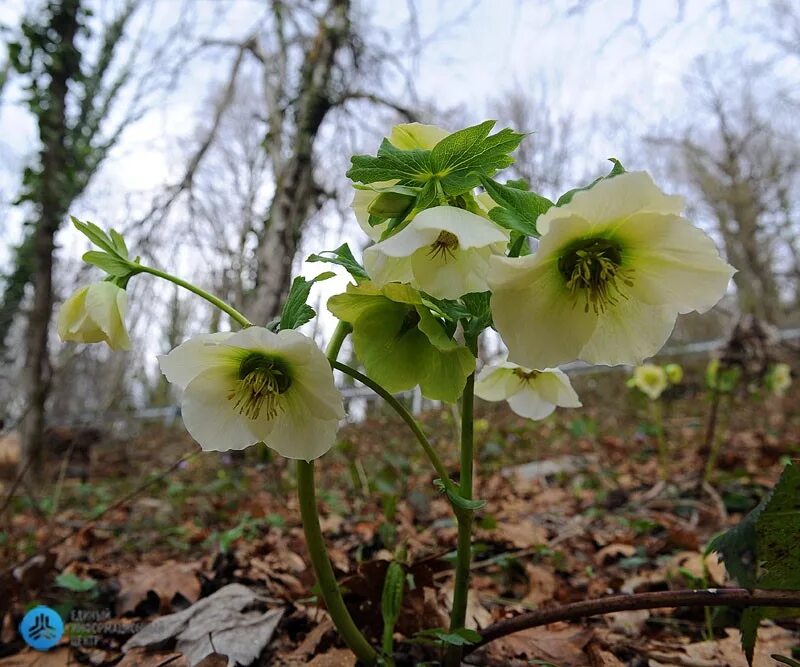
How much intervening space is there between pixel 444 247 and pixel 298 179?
11.3 ft

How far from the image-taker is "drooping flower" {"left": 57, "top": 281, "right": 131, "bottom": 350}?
79 cm

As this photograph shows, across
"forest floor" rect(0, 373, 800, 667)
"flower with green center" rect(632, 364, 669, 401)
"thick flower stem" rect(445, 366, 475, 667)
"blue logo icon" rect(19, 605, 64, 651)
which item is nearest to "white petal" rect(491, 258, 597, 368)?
"thick flower stem" rect(445, 366, 475, 667)

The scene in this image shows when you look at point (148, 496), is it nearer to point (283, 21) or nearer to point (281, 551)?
point (281, 551)

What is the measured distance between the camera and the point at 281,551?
1756 millimetres

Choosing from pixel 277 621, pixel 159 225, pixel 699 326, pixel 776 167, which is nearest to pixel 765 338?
pixel 277 621

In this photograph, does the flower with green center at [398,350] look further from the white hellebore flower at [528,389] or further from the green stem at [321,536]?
the white hellebore flower at [528,389]

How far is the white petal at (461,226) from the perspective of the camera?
640 millimetres

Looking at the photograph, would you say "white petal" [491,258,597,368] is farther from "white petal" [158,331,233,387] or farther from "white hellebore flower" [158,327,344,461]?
"white petal" [158,331,233,387]

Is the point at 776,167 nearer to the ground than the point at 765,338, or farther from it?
farther from it

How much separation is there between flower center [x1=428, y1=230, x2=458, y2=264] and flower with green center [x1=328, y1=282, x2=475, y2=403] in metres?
0.08

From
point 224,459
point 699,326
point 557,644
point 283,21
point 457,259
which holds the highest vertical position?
point 283,21

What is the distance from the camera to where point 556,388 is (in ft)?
3.39

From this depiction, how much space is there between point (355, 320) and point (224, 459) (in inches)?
123

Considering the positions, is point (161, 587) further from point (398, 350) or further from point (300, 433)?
point (398, 350)
